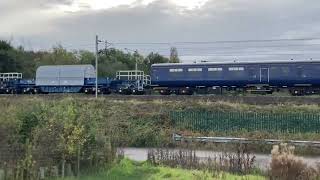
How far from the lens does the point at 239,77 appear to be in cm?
5044

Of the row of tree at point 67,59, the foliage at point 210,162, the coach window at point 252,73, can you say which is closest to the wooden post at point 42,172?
A: the foliage at point 210,162

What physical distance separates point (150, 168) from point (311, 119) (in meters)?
12.7

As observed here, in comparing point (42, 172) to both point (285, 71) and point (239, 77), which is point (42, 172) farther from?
point (239, 77)

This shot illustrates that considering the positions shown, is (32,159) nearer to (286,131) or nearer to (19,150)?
(19,150)

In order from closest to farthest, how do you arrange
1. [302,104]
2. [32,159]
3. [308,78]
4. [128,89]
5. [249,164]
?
[32,159] → [249,164] → [302,104] → [308,78] → [128,89]

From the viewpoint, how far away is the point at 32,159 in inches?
529

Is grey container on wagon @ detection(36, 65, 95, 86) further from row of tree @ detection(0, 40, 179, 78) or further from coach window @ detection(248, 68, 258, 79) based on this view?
row of tree @ detection(0, 40, 179, 78)

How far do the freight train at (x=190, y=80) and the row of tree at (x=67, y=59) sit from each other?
2167cm

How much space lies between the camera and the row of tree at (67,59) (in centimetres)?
8281

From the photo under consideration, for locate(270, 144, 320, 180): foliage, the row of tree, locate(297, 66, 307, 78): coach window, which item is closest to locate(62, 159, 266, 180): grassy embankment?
locate(270, 144, 320, 180): foliage

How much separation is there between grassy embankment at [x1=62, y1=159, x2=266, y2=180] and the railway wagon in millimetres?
34702

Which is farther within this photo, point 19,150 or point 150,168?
point 150,168

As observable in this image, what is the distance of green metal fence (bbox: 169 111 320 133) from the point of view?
25.6m

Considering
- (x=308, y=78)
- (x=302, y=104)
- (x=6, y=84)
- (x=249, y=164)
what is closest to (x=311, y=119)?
(x=302, y=104)
